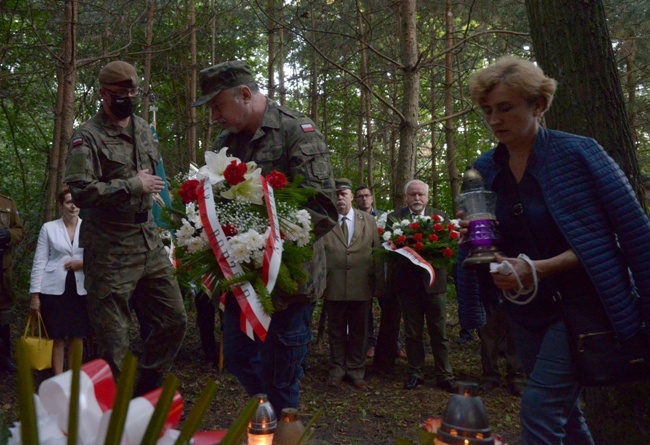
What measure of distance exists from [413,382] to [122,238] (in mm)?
3673

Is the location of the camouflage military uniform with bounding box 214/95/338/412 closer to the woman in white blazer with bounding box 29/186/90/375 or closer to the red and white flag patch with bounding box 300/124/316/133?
the red and white flag patch with bounding box 300/124/316/133

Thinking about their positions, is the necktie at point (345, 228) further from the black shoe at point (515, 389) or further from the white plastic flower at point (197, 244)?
the white plastic flower at point (197, 244)

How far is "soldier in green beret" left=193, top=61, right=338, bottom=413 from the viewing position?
3711 mm

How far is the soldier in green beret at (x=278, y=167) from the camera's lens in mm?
3711

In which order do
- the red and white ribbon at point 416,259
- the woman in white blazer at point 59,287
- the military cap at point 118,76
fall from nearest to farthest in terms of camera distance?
the military cap at point 118,76
the woman in white blazer at point 59,287
the red and white ribbon at point 416,259

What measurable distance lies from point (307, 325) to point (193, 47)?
1098 centimetres

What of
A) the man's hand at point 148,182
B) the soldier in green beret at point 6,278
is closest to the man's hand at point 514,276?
the man's hand at point 148,182

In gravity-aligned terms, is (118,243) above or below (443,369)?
above

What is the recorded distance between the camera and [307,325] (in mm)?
3838

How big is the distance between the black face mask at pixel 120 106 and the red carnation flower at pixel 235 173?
6.91 ft

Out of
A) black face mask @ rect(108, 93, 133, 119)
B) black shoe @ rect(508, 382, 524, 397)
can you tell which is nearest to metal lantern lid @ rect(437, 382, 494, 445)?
black face mask @ rect(108, 93, 133, 119)

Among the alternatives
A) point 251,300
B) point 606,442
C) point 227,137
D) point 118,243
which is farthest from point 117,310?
point 606,442

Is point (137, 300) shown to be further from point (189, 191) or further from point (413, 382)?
point (413, 382)

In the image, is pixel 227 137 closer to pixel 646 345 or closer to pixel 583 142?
pixel 583 142
